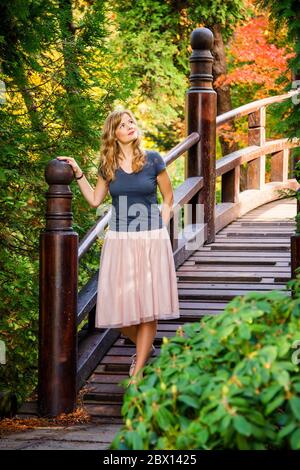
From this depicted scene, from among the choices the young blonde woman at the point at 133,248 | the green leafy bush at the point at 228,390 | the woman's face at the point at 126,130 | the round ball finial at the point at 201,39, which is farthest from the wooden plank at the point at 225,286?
the green leafy bush at the point at 228,390

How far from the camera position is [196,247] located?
801 centimetres

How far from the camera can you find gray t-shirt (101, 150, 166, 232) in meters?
5.30

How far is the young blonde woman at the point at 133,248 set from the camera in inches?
209

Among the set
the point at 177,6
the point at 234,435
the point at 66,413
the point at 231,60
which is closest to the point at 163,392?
the point at 234,435

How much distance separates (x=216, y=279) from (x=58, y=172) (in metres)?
2.36

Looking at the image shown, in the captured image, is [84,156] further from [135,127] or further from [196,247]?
[135,127]

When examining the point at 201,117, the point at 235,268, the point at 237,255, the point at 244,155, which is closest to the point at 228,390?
the point at 235,268

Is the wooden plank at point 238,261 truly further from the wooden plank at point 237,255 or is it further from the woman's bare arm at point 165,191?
the woman's bare arm at point 165,191

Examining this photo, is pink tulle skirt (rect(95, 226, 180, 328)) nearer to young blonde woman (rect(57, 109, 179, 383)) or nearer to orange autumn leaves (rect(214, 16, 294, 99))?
young blonde woman (rect(57, 109, 179, 383))

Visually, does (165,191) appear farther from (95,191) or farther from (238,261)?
(238,261)

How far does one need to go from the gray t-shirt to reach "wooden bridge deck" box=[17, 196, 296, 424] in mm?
858

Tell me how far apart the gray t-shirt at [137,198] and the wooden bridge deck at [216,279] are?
0.86 metres

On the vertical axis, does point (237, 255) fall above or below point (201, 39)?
below

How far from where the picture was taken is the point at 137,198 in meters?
5.32
